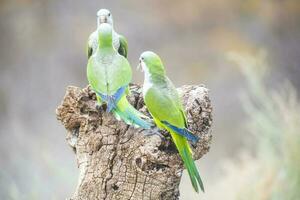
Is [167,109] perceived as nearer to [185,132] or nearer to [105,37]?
[185,132]

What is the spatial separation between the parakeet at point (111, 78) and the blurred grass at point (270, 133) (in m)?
1.33

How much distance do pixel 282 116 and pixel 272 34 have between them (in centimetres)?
41

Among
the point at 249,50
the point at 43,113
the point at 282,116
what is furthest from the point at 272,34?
the point at 43,113

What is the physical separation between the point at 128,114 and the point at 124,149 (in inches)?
3.9

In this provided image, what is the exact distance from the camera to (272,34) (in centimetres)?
309

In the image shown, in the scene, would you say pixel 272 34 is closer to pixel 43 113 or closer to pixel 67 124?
pixel 43 113

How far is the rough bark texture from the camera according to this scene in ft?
5.19

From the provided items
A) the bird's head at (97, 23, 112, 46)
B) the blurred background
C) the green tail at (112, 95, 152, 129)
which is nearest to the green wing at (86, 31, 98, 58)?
the bird's head at (97, 23, 112, 46)

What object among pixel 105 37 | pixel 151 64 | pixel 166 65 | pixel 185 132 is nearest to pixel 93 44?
pixel 105 37

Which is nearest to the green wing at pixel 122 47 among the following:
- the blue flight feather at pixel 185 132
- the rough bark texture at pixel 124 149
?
the rough bark texture at pixel 124 149

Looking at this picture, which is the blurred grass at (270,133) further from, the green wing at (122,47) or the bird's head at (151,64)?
the bird's head at (151,64)

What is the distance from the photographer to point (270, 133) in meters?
2.93

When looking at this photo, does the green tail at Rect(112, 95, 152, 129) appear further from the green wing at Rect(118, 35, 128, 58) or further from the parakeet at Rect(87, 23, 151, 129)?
the green wing at Rect(118, 35, 128, 58)

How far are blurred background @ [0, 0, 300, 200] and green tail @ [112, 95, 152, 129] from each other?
140 cm
